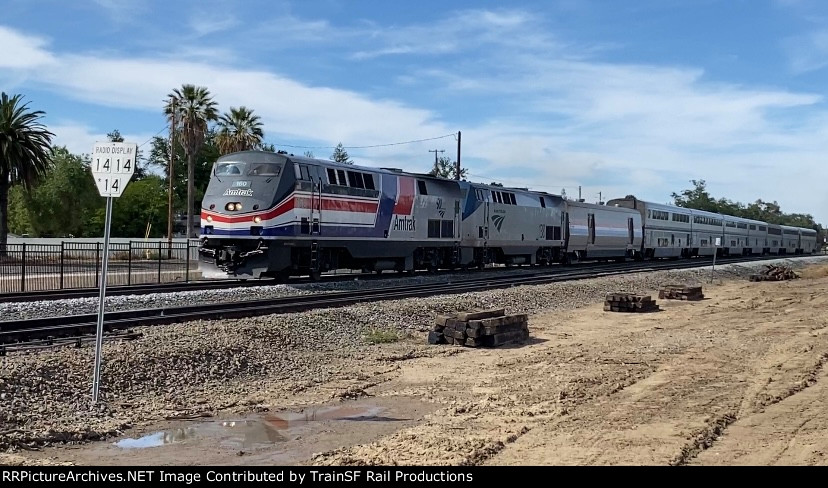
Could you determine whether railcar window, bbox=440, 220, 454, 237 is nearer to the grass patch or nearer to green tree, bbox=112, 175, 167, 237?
the grass patch

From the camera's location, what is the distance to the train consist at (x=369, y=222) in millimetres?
20859

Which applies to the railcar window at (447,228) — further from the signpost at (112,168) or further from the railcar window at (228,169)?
the signpost at (112,168)

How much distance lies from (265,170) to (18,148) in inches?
1167

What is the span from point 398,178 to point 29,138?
2901cm

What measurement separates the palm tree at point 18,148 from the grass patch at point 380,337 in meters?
35.8

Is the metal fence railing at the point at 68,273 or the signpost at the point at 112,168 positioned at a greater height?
the signpost at the point at 112,168

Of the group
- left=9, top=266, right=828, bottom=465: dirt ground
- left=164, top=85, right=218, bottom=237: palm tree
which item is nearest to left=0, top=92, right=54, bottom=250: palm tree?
left=164, top=85, right=218, bottom=237: palm tree

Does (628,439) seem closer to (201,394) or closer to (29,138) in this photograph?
(201,394)

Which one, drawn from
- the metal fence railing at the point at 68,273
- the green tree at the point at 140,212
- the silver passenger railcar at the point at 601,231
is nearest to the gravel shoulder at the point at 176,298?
the metal fence railing at the point at 68,273

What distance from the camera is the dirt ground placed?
22.3 feet

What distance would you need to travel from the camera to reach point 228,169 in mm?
21953

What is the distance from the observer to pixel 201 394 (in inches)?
379

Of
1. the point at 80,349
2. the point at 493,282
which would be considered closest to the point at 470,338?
the point at 80,349

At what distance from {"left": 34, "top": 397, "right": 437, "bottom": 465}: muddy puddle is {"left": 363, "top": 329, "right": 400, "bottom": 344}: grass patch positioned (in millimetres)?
4925
